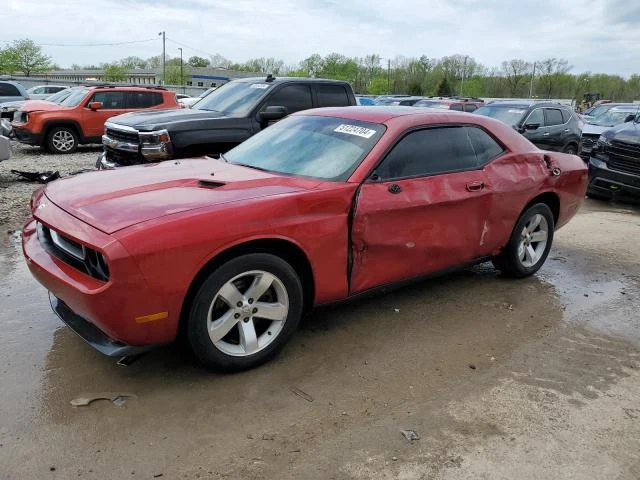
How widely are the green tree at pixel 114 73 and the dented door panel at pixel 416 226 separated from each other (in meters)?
99.5

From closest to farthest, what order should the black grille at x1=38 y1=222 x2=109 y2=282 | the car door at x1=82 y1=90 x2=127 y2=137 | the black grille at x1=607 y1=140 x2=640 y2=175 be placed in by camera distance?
the black grille at x1=38 y1=222 x2=109 y2=282, the black grille at x1=607 y1=140 x2=640 y2=175, the car door at x1=82 y1=90 x2=127 y2=137

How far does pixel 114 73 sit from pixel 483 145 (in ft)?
346

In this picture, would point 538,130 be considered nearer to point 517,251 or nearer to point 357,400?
point 517,251

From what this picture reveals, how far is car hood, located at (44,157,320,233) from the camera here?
3.03 m

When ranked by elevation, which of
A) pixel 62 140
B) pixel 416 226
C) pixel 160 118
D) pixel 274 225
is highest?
pixel 160 118

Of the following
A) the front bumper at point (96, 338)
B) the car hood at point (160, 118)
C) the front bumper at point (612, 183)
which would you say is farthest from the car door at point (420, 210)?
the front bumper at point (612, 183)

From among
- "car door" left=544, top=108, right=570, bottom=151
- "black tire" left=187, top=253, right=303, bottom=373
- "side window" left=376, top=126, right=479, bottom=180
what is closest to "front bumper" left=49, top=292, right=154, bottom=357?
"black tire" left=187, top=253, right=303, bottom=373

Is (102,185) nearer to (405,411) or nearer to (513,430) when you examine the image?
(405,411)

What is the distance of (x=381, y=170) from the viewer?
3891 mm

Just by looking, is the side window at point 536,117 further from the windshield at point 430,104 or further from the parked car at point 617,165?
the windshield at point 430,104

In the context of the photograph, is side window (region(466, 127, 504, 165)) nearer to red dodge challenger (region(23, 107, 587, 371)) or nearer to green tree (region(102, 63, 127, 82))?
red dodge challenger (region(23, 107, 587, 371))

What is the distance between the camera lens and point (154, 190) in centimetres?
342

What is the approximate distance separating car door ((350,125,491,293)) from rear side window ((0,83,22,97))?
18.6 meters

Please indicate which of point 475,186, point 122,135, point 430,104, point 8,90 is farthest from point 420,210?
point 8,90
